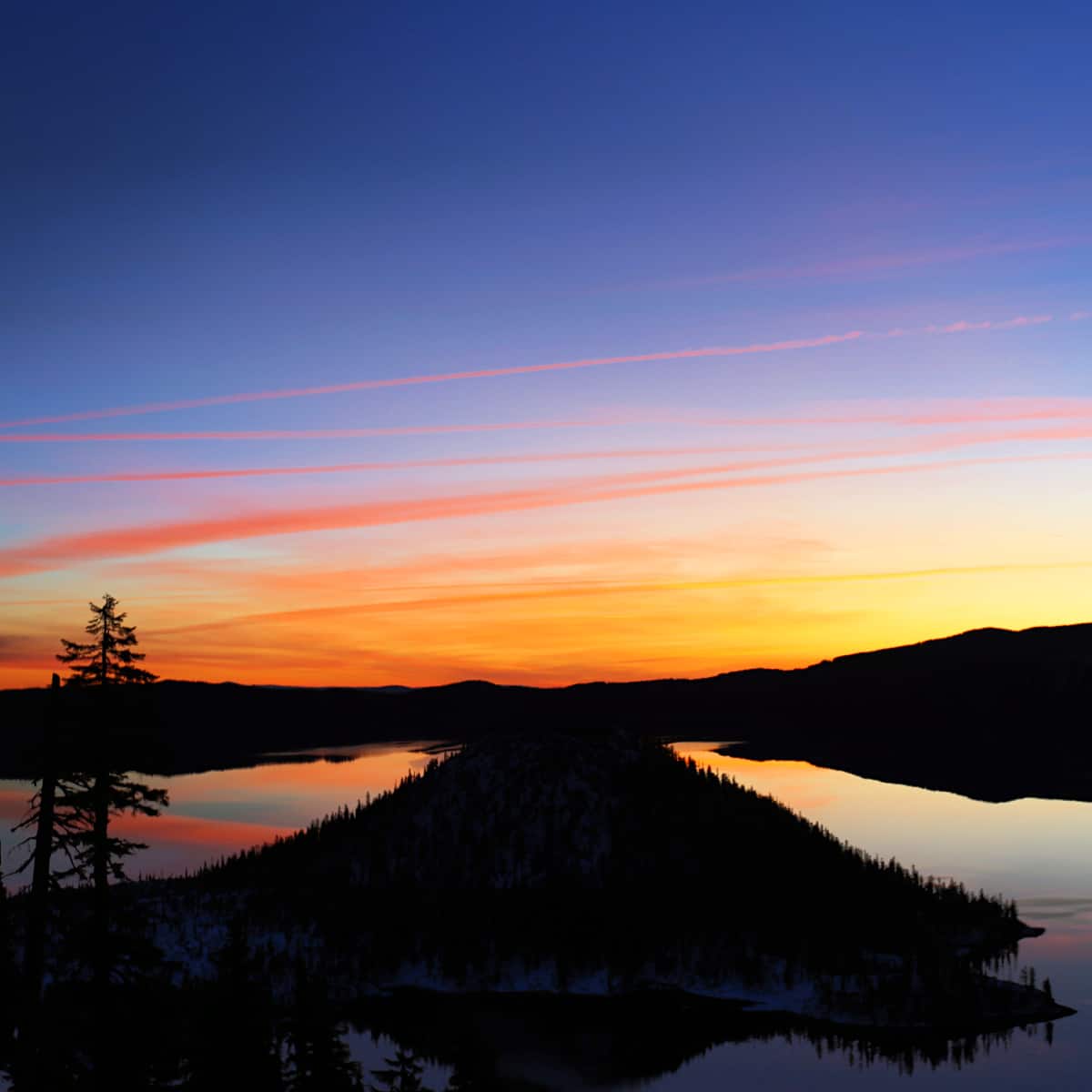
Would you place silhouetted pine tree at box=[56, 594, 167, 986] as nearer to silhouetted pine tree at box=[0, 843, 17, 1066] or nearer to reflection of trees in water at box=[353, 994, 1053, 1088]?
silhouetted pine tree at box=[0, 843, 17, 1066]

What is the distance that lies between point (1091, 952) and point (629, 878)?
4273 centimetres

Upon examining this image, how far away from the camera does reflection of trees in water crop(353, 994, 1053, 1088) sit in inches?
3514

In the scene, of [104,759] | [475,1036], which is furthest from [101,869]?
[475,1036]

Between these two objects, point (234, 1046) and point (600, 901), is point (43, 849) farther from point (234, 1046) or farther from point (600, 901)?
point (600, 901)

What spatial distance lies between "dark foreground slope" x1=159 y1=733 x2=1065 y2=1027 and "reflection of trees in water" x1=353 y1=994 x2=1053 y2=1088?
9.15ft

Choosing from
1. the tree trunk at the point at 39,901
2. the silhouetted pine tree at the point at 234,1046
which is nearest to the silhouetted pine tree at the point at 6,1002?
the tree trunk at the point at 39,901

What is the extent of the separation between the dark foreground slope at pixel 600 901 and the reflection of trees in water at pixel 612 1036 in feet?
9.15

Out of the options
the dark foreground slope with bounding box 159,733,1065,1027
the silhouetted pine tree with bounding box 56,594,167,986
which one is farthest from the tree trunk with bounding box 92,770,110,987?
the dark foreground slope with bounding box 159,733,1065,1027

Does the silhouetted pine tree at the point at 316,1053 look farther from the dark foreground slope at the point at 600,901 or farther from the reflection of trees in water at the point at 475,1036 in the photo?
the dark foreground slope at the point at 600,901

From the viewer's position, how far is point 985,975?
106500 mm

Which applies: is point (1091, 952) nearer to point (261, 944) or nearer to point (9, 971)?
point (261, 944)

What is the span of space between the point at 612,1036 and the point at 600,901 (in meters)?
24.4

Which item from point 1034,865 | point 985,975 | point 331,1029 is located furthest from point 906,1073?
point 1034,865

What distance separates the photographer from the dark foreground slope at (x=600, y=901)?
106 m
